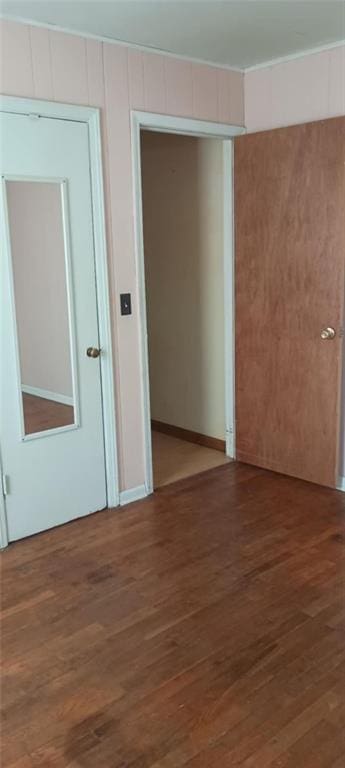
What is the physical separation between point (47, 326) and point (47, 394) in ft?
1.08

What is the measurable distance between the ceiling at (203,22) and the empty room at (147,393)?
0.01 metres

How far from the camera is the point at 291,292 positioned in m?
3.55

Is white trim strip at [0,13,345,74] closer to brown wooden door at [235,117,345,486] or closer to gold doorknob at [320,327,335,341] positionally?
brown wooden door at [235,117,345,486]

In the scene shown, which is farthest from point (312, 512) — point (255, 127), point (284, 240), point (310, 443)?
point (255, 127)

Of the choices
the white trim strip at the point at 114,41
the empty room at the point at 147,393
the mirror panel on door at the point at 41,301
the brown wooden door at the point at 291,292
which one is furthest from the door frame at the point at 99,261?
the brown wooden door at the point at 291,292

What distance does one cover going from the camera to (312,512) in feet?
10.8

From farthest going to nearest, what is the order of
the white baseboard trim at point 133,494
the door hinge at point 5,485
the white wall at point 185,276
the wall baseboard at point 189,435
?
1. the wall baseboard at point 189,435
2. the white wall at point 185,276
3. the white baseboard trim at point 133,494
4. the door hinge at point 5,485

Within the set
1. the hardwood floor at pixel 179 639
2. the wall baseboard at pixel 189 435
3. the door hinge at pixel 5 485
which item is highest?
the door hinge at pixel 5 485

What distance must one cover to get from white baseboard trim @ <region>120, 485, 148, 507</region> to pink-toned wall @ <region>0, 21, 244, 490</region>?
3 centimetres

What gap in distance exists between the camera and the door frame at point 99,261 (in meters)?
2.80

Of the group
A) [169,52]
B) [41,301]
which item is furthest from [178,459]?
[169,52]

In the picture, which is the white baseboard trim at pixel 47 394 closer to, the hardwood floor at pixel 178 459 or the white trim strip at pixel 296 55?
the hardwood floor at pixel 178 459

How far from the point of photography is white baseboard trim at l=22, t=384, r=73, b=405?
2.96 m

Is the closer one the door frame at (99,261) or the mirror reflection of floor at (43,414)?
the door frame at (99,261)
